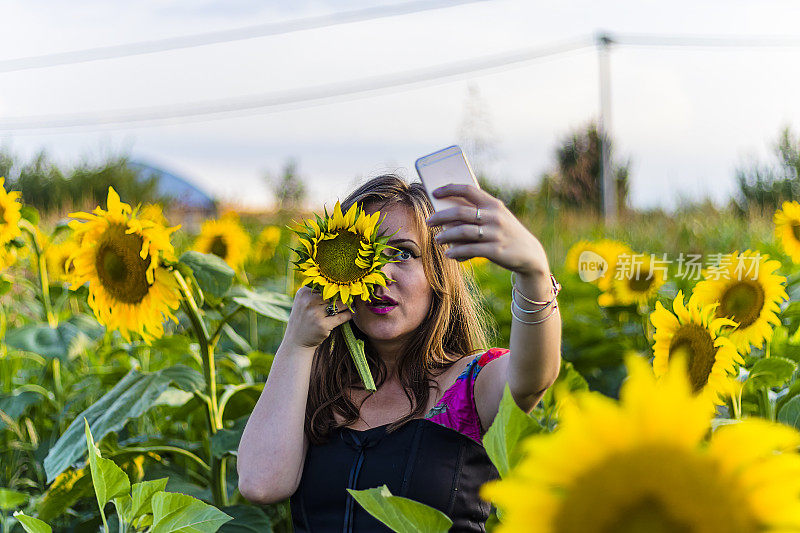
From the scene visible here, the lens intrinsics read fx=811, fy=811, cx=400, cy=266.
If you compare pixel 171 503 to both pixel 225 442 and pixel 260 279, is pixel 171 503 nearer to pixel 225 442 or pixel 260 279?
pixel 225 442

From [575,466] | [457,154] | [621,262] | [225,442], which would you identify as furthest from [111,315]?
[621,262]

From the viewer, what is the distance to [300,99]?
16.6 meters

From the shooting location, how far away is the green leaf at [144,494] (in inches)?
39.1

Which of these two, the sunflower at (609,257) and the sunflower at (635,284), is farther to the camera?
the sunflower at (609,257)

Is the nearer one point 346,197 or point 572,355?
point 346,197

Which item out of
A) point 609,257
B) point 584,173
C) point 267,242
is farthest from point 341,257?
point 584,173

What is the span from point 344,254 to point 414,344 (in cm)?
37

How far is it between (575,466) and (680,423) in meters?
0.06

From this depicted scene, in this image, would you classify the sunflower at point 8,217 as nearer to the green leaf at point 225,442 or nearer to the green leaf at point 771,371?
the green leaf at point 225,442

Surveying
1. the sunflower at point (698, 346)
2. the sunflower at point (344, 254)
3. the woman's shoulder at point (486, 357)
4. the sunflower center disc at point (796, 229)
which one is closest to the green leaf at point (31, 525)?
the sunflower at point (344, 254)

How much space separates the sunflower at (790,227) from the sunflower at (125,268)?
1.97 metres

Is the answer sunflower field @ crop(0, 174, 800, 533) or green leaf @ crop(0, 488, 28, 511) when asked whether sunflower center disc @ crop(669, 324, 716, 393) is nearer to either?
sunflower field @ crop(0, 174, 800, 533)

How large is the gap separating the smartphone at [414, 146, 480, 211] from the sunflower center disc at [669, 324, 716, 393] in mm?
525

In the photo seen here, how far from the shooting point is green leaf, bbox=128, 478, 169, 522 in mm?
993
